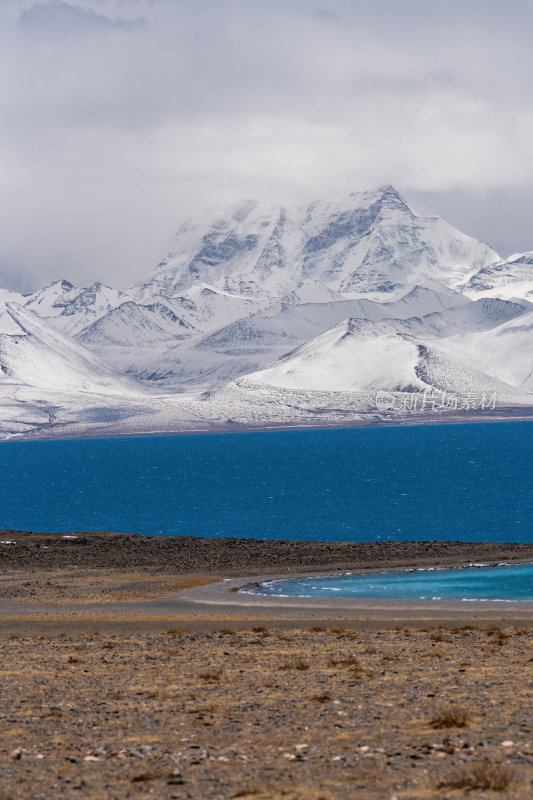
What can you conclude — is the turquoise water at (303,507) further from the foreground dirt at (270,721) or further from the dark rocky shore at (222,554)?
the foreground dirt at (270,721)

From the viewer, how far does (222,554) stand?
76.5 meters

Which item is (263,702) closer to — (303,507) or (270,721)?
(270,721)

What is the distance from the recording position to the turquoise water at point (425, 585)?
5700 centimetres

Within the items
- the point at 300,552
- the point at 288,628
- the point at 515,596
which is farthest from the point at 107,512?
the point at 288,628

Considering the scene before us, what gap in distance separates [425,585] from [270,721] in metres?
42.3

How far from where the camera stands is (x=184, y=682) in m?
26.0

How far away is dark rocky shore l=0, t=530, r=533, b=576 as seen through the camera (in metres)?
70.7

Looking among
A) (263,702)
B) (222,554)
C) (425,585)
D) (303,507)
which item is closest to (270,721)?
(263,702)

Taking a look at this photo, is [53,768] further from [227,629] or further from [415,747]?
[227,629]

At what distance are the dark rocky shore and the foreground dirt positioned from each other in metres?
37.3

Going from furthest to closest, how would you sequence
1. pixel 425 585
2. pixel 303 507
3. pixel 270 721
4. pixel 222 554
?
pixel 303 507 < pixel 222 554 < pixel 425 585 < pixel 270 721

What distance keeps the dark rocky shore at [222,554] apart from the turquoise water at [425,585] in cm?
391

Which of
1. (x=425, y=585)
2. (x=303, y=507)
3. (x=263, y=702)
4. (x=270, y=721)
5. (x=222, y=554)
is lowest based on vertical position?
(x=303, y=507)

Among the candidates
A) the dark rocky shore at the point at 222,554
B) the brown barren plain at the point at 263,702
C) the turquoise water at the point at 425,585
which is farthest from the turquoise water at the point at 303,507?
the brown barren plain at the point at 263,702
